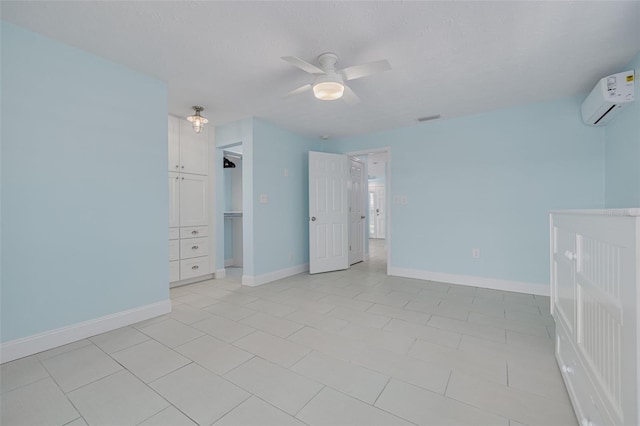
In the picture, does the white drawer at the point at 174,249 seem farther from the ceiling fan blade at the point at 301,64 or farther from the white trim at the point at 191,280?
the ceiling fan blade at the point at 301,64

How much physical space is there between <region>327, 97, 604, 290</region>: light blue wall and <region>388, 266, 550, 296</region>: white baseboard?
2.5 inches

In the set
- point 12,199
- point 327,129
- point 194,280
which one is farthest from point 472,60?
point 194,280

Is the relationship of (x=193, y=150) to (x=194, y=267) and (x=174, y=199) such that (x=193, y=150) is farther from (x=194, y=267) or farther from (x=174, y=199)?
(x=194, y=267)

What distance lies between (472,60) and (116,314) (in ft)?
12.6

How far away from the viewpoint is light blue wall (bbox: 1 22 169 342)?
191cm

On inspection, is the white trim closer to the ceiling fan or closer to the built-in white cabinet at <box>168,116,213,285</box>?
the built-in white cabinet at <box>168,116,213,285</box>

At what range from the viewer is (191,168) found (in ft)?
13.1

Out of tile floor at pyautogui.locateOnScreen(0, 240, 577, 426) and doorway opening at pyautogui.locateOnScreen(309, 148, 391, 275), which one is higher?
doorway opening at pyautogui.locateOnScreen(309, 148, 391, 275)

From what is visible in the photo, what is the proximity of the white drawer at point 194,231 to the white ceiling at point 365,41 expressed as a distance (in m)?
1.77

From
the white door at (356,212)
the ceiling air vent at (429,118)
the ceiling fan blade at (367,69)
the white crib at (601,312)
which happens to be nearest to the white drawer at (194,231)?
the white door at (356,212)

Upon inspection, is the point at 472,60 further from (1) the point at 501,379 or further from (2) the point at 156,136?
(2) the point at 156,136

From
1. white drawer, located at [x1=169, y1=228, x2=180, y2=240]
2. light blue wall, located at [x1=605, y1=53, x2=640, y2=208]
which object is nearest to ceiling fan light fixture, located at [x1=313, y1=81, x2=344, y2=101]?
light blue wall, located at [x1=605, y1=53, x2=640, y2=208]

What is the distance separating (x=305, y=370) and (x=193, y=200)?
3.11m

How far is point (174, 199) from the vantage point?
3785 mm
